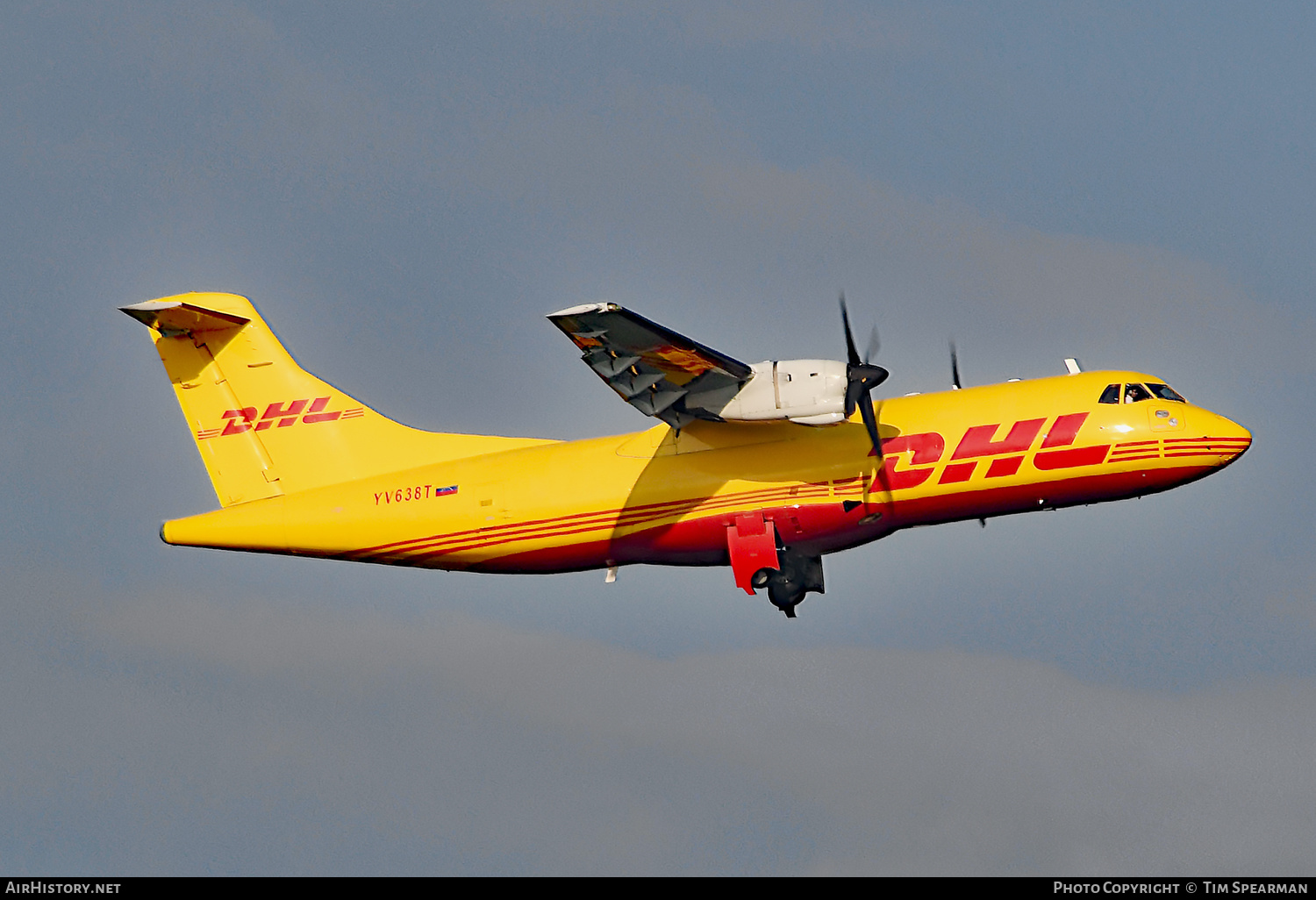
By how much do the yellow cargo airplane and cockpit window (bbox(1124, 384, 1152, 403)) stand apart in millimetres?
30

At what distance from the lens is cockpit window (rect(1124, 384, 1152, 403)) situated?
103ft

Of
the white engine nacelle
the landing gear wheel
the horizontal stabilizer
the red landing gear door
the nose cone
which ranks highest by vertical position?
the horizontal stabilizer

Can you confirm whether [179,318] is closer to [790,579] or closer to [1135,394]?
[790,579]

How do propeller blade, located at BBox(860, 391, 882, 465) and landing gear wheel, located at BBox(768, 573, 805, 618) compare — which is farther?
landing gear wheel, located at BBox(768, 573, 805, 618)

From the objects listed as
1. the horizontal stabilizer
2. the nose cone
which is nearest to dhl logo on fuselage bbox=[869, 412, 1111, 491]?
the nose cone

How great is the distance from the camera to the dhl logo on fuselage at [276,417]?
3466 centimetres

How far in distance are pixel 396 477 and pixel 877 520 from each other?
9.03 meters

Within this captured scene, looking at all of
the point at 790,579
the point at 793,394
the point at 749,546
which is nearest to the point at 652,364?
the point at 793,394

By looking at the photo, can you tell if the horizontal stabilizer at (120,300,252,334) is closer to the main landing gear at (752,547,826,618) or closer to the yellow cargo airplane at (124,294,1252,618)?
the yellow cargo airplane at (124,294,1252,618)

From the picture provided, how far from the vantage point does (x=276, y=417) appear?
1368 inches

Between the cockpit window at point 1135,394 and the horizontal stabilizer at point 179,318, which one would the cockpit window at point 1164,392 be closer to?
the cockpit window at point 1135,394

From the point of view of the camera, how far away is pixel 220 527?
33594 mm

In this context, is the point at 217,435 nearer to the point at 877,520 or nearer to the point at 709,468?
the point at 709,468
